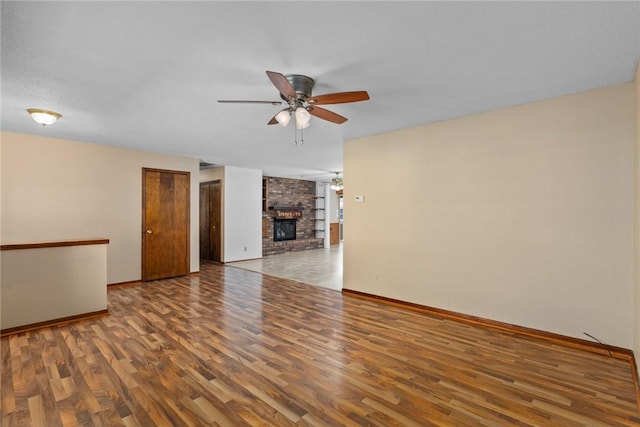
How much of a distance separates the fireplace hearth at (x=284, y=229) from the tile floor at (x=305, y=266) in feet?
1.99

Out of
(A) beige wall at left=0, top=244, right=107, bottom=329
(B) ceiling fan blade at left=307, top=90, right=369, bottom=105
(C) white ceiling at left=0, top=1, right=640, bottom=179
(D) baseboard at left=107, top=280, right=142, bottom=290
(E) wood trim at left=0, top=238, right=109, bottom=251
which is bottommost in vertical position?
(D) baseboard at left=107, top=280, right=142, bottom=290

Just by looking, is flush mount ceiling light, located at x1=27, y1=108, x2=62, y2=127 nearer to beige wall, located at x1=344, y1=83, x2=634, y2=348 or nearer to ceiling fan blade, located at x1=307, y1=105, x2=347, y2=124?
ceiling fan blade, located at x1=307, y1=105, x2=347, y2=124

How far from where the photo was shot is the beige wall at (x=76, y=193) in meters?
4.56

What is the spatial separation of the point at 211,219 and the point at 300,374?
6.66m

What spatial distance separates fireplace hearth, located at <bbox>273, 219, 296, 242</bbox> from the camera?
988cm

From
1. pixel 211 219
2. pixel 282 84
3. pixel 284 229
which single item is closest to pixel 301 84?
pixel 282 84

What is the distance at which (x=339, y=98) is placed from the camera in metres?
2.54

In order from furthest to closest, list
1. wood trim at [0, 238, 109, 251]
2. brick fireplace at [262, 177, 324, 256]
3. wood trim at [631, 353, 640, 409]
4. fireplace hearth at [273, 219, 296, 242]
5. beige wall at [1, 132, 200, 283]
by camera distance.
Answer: fireplace hearth at [273, 219, 296, 242] < brick fireplace at [262, 177, 324, 256] < beige wall at [1, 132, 200, 283] < wood trim at [0, 238, 109, 251] < wood trim at [631, 353, 640, 409]

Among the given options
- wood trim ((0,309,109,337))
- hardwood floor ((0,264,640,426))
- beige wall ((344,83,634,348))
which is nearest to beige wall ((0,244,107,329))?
wood trim ((0,309,109,337))

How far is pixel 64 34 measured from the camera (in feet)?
6.68

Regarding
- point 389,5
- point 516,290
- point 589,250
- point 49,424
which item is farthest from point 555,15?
point 49,424

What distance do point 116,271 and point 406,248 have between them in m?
5.08

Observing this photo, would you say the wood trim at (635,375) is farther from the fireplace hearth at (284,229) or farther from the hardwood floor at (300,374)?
the fireplace hearth at (284,229)

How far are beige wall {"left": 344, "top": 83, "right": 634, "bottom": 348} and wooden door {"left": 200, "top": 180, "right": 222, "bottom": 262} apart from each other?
478cm
